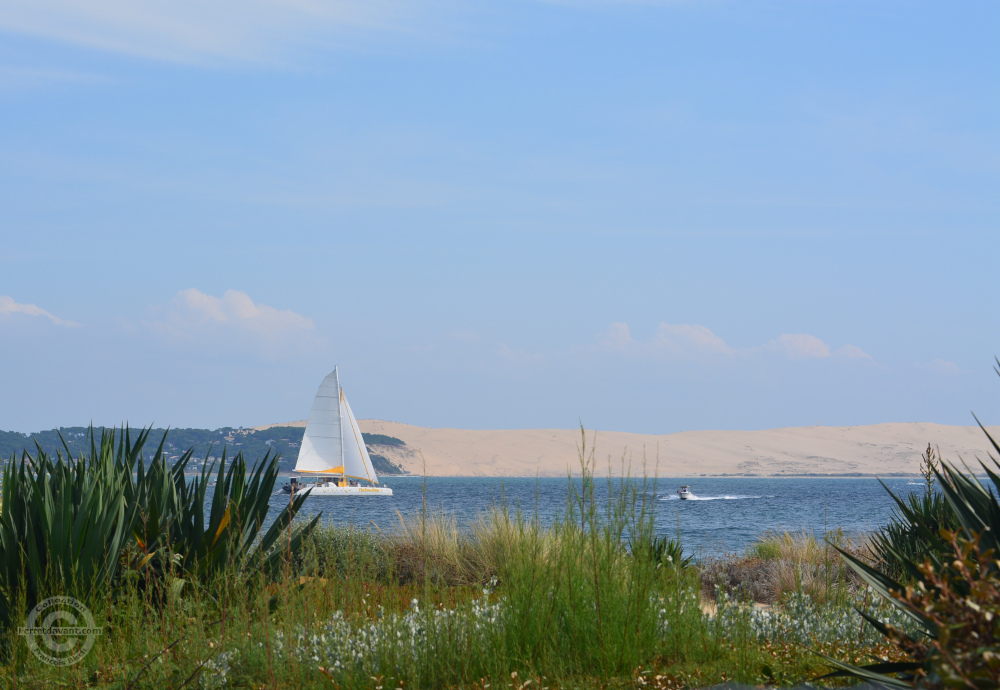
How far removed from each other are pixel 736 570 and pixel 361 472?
3905 cm

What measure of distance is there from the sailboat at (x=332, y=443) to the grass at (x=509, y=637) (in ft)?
137

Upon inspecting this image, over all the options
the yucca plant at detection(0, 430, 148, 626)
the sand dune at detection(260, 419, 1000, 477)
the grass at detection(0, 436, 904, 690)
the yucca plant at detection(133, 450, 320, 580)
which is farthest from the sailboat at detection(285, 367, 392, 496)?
the sand dune at detection(260, 419, 1000, 477)

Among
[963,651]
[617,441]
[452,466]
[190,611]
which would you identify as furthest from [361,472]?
[617,441]

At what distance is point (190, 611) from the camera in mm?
6188

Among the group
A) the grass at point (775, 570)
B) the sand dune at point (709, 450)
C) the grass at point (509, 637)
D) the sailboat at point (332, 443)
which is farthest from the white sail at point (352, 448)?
the sand dune at point (709, 450)

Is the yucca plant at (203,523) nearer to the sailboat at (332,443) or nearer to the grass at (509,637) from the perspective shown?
the grass at (509,637)

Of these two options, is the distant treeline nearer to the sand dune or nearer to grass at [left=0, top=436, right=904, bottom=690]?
the sand dune

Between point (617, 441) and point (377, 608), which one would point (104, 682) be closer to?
point (377, 608)

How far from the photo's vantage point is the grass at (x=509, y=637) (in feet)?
16.1

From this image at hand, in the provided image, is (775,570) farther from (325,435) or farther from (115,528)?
(325,435)

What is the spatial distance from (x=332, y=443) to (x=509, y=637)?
44.9m

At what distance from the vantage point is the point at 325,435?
1902 inches

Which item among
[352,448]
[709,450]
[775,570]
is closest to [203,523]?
[775,570]

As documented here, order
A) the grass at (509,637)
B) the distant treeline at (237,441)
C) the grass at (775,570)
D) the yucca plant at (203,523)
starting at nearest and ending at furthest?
the grass at (509,637)
the yucca plant at (203,523)
the grass at (775,570)
the distant treeline at (237,441)
